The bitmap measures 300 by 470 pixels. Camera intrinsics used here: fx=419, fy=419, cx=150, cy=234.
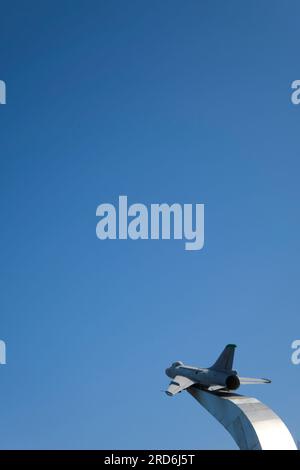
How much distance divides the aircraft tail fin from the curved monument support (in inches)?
168

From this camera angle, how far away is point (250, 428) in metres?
32.2

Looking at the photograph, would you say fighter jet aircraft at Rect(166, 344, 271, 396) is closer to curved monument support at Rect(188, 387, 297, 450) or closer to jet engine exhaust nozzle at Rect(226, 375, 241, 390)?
jet engine exhaust nozzle at Rect(226, 375, 241, 390)

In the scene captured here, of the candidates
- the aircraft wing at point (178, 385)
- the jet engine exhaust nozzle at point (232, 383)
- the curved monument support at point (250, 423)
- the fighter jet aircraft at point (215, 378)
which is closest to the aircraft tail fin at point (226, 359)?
the fighter jet aircraft at point (215, 378)

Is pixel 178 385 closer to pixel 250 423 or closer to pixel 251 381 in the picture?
pixel 251 381

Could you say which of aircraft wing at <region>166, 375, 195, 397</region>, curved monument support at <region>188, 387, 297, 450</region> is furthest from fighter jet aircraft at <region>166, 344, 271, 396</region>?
curved monument support at <region>188, 387, 297, 450</region>

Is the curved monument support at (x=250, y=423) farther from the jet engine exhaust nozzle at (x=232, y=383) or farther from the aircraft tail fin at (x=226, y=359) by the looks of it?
the aircraft tail fin at (x=226, y=359)

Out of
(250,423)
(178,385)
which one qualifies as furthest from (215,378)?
(250,423)

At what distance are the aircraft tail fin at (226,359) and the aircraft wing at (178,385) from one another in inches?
194

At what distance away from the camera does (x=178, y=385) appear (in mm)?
51062

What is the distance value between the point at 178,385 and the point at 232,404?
14741 millimetres

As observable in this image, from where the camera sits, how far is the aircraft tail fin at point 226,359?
4666 centimetres

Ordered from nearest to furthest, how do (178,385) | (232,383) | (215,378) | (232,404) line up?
(232,404) → (232,383) → (215,378) → (178,385)
